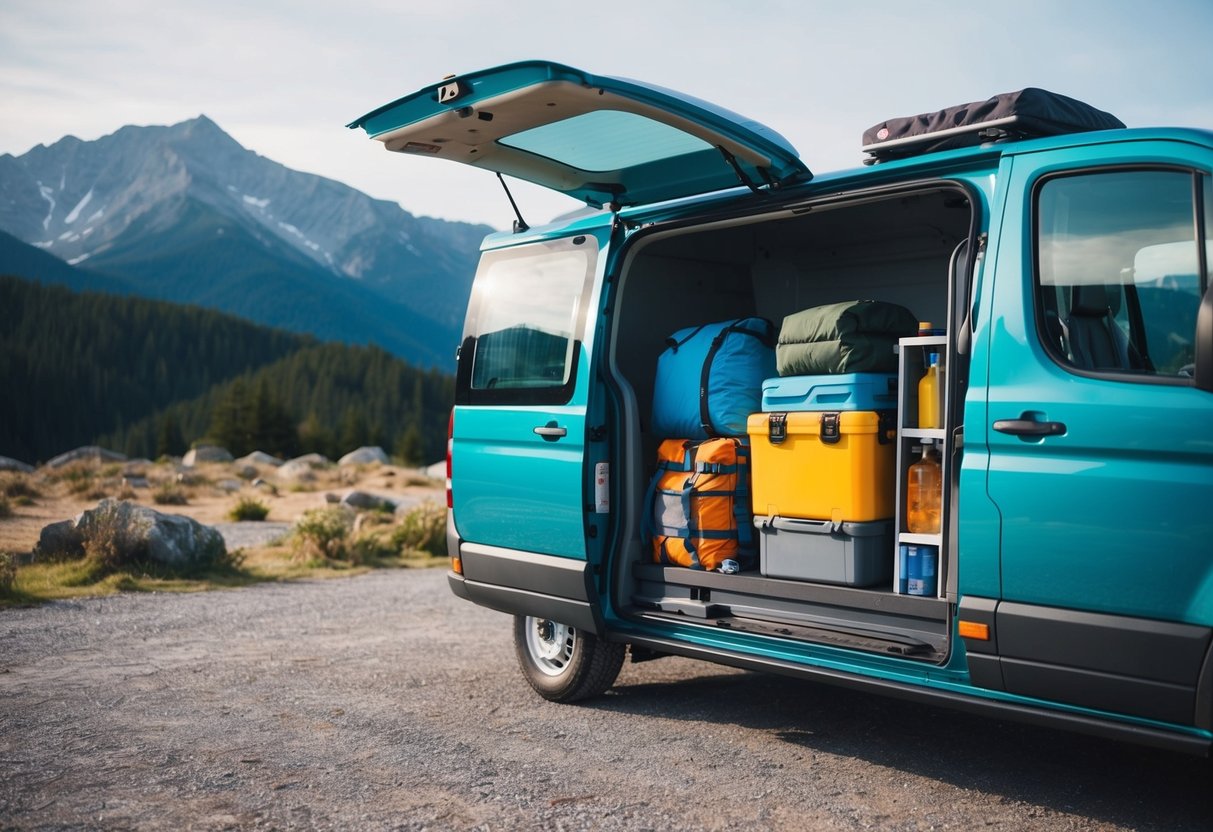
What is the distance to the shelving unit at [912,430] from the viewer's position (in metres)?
4.28

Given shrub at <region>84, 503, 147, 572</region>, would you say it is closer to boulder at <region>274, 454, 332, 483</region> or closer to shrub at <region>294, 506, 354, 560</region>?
shrub at <region>294, 506, 354, 560</region>

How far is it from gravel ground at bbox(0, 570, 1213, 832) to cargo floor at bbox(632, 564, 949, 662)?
549 millimetres

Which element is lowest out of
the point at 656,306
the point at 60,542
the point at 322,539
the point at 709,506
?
the point at 322,539

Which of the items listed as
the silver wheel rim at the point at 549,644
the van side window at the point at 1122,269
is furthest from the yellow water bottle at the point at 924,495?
the silver wheel rim at the point at 549,644

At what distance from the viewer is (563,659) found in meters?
5.76

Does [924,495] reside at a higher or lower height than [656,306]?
lower

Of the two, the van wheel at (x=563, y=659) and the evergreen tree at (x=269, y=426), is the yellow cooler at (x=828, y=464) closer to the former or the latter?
the van wheel at (x=563, y=659)

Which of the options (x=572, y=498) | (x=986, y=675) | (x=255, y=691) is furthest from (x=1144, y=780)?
(x=255, y=691)

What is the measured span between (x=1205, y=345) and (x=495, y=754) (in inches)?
126

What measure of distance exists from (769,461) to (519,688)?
2.14 meters

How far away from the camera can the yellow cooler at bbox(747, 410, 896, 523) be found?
4.55 m

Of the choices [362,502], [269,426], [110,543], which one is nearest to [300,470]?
[362,502]

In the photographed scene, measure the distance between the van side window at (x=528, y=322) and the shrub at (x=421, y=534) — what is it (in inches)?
302

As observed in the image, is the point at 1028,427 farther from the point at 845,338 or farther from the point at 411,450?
the point at 411,450
